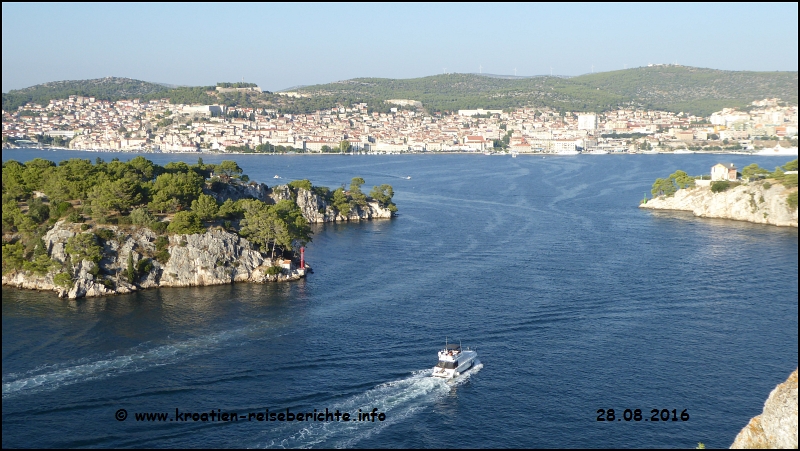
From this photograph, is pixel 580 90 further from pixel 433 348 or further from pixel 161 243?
pixel 433 348

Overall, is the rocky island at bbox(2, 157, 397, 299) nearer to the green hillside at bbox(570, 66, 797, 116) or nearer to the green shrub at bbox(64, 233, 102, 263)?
the green shrub at bbox(64, 233, 102, 263)

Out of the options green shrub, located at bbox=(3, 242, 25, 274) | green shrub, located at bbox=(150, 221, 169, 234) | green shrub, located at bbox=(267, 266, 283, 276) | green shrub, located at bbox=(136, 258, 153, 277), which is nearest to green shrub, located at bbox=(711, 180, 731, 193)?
green shrub, located at bbox=(267, 266, 283, 276)

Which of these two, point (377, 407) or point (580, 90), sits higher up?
point (580, 90)

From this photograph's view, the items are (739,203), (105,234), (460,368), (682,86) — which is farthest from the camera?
(682,86)

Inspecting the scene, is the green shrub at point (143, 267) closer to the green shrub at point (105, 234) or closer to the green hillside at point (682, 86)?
the green shrub at point (105, 234)

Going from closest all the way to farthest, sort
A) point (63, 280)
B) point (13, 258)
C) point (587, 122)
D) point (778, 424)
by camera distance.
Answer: point (778, 424) < point (63, 280) < point (13, 258) < point (587, 122)

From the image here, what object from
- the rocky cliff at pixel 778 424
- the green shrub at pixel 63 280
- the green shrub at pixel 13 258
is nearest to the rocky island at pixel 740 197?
the rocky cliff at pixel 778 424

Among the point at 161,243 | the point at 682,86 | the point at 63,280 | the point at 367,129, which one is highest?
the point at 682,86

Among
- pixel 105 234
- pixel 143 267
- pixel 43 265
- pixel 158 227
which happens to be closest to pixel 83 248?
pixel 105 234
